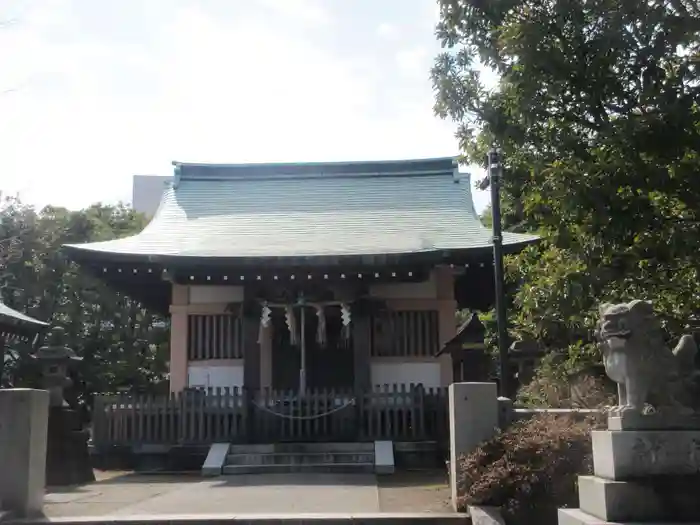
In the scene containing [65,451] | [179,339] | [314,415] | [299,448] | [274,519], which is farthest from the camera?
[179,339]

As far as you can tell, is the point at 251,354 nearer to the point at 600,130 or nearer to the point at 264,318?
the point at 264,318

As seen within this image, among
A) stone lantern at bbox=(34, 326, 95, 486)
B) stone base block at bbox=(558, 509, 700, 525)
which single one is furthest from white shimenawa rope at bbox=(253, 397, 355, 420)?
stone base block at bbox=(558, 509, 700, 525)

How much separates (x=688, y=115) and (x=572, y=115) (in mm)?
1337

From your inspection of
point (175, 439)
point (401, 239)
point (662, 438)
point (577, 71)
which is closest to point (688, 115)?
point (577, 71)

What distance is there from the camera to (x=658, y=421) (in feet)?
18.5

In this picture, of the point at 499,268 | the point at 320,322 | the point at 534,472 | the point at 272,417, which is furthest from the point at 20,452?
the point at 320,322

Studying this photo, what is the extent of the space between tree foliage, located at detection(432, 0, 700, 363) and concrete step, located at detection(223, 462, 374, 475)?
4.41 metres

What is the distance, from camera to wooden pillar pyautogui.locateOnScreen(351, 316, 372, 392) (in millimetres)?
14898

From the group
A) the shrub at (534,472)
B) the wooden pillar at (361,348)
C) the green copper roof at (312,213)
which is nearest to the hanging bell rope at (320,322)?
the wooden pillar at (361,348)

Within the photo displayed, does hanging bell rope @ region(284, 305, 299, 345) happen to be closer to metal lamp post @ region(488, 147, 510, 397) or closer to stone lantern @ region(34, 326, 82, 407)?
stone lantern @ region(34, 326, 82, 407)

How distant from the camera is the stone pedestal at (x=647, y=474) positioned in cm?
543

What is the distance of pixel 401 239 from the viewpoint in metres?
15.8

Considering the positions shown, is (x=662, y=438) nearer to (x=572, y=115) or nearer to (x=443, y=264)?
(x=572, y=115)

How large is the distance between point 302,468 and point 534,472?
5736 millimetres
